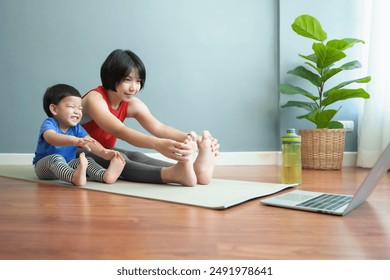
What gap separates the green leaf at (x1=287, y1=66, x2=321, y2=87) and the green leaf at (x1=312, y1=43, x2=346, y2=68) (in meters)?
0.09

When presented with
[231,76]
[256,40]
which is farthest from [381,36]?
[231,76]

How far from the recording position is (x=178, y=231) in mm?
912

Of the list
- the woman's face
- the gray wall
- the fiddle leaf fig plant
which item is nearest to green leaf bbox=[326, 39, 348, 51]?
the fiddle leaf fig plant

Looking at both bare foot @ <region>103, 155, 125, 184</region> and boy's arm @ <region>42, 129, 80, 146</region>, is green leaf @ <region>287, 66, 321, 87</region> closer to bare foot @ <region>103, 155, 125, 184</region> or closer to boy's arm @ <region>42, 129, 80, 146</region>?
bare foot @ <region>103, 155, 125, 184</region>

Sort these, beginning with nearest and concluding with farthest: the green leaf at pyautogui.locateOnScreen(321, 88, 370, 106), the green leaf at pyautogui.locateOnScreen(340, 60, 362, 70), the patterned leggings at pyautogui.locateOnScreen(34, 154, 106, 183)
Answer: the patterned leggings at pyautogui.locateOnScreen(34, 154, 106, 183) < the green leaf at pyautogui.locateOnScreen(321, 88, 370, 106) < the green leaf at pyautogui.locateOnScreen(340, 60, 362, 70)

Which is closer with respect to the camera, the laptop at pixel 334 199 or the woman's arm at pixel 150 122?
the laptop at pixel 334 199

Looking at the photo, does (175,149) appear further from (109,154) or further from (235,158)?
(235,158)

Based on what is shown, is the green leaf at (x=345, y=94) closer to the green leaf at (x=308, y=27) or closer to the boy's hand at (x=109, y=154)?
the green leaf at (x=308, y=27)

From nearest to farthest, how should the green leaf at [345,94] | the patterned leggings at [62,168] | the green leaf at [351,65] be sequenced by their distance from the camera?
the patterned leggings at [62,168], the green leaf at [345,94], the green leaf at [351,65]

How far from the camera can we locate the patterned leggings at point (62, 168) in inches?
64.9

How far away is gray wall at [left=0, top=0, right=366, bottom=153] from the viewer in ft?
9.24

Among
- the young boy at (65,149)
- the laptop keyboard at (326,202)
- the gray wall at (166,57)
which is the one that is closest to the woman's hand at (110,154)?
the young boy at (65,149)

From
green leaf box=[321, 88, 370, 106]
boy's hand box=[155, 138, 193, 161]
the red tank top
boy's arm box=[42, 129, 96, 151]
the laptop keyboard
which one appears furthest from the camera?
green leaf box=[321, 88, 370, 106]
